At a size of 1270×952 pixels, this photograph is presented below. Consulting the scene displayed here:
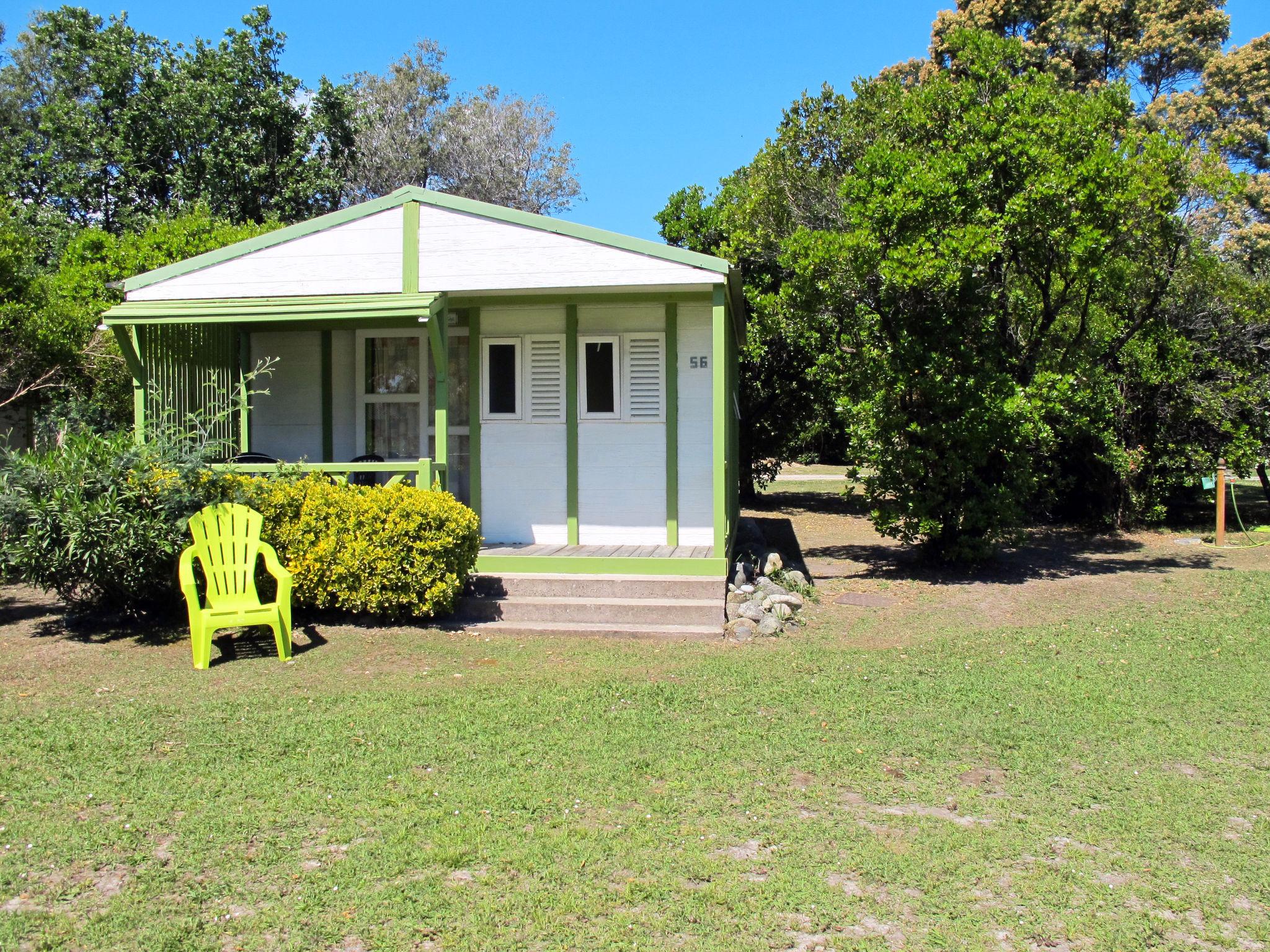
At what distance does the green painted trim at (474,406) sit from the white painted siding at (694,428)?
1.98 meters

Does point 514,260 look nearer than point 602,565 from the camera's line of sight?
No

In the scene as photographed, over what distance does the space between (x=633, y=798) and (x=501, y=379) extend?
6011mm

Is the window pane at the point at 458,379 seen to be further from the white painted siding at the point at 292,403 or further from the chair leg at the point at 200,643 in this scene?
the chair leg at the point at 200,643

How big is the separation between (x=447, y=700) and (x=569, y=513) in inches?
150

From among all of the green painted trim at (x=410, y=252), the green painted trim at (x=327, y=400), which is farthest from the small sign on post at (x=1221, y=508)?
the green painted trim at (x=327, y=400)

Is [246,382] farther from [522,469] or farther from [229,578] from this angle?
[229,578]

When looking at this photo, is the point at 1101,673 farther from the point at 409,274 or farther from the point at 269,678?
the point at 409,274

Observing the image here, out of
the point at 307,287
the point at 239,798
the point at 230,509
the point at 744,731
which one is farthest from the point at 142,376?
the point at 744,731

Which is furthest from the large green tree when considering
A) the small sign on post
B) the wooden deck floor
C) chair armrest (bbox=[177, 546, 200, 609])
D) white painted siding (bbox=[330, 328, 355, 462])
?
chair armrest (bbox=[177, 546, 200, 609])

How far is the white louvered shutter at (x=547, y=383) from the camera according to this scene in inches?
378

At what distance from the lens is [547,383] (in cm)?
962

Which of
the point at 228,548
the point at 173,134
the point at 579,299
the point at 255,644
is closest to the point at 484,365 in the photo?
the point at 579,299

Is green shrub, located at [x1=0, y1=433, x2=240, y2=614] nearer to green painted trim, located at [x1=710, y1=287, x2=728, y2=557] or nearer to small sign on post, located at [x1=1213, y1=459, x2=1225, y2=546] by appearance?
green painted trim, located at [x1=710, y1=287, x2=728, y2=557]

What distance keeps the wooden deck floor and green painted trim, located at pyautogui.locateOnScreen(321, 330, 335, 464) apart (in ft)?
7.01
